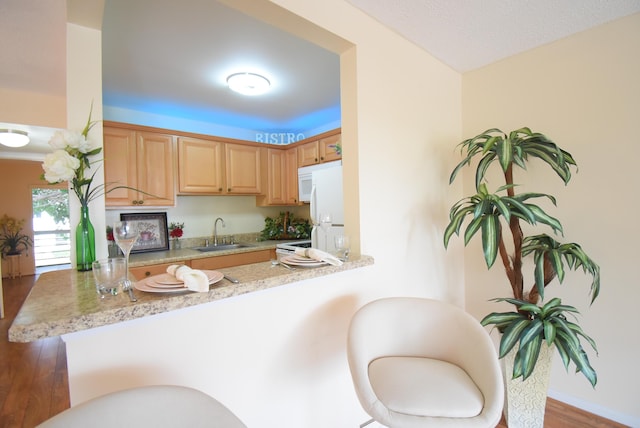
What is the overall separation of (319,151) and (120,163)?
6.74 feet

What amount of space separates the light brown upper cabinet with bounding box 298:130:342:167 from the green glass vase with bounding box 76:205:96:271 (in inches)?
89.6

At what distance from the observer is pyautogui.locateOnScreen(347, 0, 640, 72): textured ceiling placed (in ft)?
4.78

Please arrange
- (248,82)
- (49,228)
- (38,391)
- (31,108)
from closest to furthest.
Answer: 1. (38,391)
2. (248,82)
3. (31,108)
4. (49,228)

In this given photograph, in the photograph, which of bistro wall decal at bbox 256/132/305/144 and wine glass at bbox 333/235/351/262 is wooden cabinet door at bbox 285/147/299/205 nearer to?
bistro wall decal at bbox 256/132/305/144

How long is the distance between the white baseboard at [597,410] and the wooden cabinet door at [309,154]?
115 inches

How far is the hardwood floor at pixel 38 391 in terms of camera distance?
1.73 m

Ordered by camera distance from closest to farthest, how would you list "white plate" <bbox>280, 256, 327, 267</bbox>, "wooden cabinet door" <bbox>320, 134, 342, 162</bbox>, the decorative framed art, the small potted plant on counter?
"white plate" <bbox>280, 256, 327, 267</bbox> → the decorative framed art → "wooden cabinet door" <bbox>320, 134, 342, 162</bbox> → the small potted plant on counter

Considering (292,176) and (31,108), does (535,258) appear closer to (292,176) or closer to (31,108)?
(292,176)

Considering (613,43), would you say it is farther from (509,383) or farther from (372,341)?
(372,341)

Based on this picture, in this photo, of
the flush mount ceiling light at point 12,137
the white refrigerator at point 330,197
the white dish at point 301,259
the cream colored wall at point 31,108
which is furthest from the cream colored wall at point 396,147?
the flush mount ceiling light at point 12,137

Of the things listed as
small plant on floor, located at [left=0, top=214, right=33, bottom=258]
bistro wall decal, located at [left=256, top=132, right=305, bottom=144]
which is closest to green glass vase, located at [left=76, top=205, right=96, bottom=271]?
bistro wall decal, located at [left=256, top=132, right=305, bottom=144]

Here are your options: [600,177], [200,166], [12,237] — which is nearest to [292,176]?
[200,166]

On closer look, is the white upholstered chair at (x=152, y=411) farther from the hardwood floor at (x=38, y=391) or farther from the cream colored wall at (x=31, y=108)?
the cream colored wall at (x=31, y=108)

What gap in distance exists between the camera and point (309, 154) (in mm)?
3391
